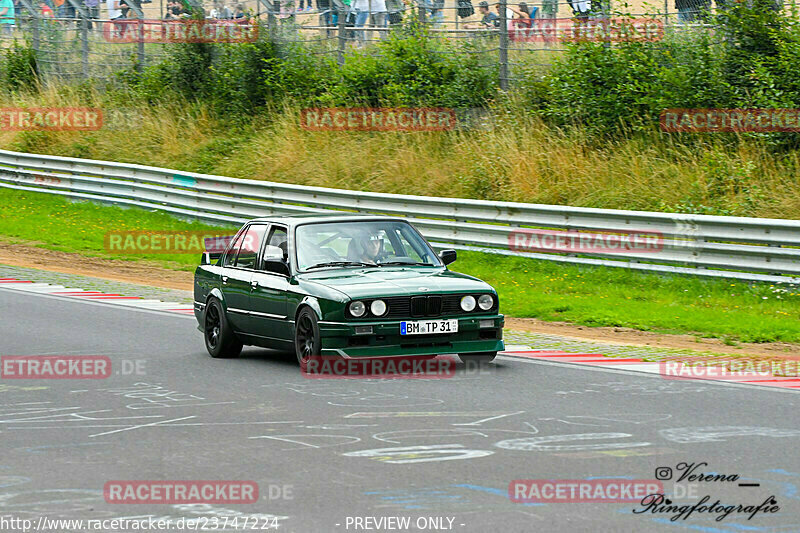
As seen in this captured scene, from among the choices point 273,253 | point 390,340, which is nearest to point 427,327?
point 390,340

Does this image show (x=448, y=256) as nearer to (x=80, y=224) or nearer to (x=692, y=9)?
(x=692, y=9)

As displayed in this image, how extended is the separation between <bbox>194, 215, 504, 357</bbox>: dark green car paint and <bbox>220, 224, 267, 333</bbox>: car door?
0.01 meters

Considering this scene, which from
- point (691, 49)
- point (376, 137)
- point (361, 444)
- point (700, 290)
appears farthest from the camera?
point (376, 137)

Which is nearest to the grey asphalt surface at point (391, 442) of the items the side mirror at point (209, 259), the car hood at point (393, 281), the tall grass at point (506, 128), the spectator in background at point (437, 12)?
the car hood at point (393, 281)

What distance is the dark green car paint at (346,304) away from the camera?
10711 mm

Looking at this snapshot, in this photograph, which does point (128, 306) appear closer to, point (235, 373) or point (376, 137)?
point (235, 373)

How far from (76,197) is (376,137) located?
747 cm

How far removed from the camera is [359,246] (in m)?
12.0

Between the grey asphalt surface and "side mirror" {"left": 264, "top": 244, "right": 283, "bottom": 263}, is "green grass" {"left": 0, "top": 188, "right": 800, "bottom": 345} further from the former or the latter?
"side mirror" {"left": 264, "top": 244, "right": 283, "bottom": 263}

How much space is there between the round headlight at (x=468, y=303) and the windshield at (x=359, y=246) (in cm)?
113

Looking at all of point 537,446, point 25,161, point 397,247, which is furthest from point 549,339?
point 25,161

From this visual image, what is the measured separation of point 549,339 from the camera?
45.2 ft

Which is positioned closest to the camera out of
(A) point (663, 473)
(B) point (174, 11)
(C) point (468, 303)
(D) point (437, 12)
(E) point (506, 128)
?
(A) point (663, 473)

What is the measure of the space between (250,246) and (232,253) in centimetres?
42
